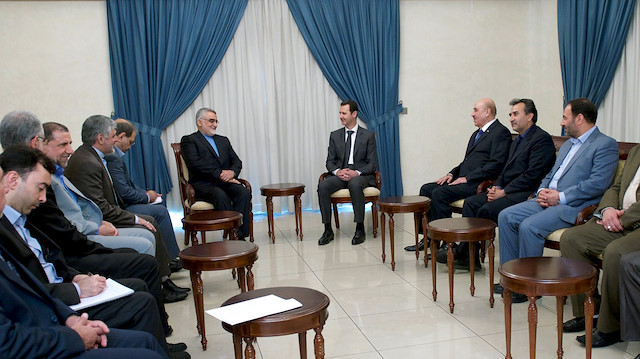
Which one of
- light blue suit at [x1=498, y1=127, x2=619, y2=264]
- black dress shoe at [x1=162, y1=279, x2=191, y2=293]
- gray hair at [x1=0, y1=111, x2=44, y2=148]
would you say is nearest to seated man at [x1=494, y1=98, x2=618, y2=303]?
light blue suit at [x1=498, y1=127, x2=619, y2=264]

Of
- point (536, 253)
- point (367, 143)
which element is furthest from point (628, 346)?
point (367, 143)

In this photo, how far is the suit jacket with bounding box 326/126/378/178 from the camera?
6.10 m

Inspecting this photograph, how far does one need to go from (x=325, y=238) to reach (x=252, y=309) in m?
3.40

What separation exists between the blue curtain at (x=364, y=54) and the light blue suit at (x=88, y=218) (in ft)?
13.3

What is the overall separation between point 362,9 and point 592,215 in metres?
4.37

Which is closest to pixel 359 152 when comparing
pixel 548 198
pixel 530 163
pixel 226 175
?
pixel 226 175

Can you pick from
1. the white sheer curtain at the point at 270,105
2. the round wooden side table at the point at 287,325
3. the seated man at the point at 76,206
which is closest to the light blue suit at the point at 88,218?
the seated man at the point at 76,206

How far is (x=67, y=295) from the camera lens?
248 centimetres

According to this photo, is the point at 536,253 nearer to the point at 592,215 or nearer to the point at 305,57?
the point at 592,215

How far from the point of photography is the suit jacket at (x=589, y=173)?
3.85 metres

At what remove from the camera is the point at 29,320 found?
2031mm

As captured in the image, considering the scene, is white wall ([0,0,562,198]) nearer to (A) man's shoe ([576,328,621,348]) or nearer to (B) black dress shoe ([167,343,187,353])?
(A) man's shoe ([576,328,621,348])

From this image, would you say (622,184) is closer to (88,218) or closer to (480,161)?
(480,161)

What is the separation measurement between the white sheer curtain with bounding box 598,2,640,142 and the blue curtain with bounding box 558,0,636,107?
0.07 meters
